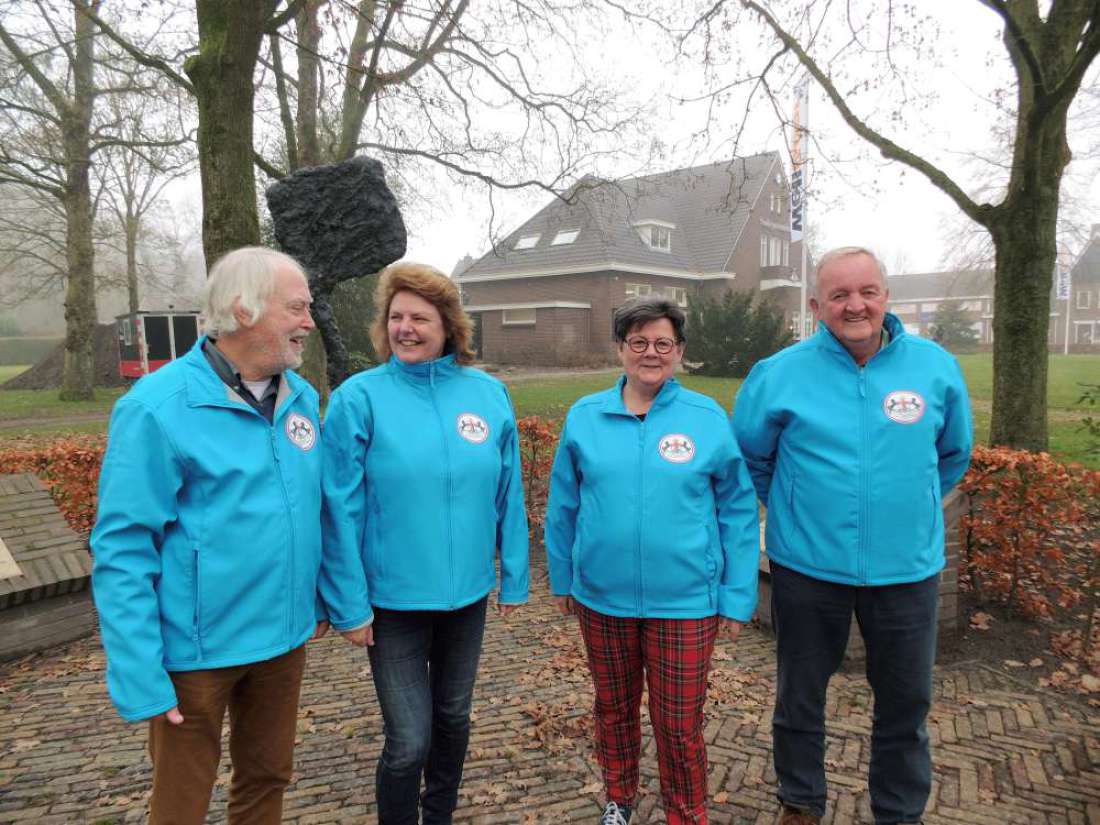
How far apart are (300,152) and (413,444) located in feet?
36.7

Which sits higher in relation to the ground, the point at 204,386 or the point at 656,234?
the point at 656,234

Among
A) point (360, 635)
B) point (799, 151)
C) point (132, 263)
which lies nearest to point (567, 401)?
point (799, 151)

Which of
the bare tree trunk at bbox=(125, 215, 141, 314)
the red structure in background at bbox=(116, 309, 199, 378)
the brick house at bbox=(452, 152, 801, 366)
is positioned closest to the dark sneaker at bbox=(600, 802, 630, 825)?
the red structure in background at bbox=(116, 309, 199, 378)

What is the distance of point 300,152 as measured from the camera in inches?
458

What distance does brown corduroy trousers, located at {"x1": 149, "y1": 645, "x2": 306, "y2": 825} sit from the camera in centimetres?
180

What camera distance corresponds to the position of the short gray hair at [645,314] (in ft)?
7.56

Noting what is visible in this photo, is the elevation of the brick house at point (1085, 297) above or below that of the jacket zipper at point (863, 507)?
above

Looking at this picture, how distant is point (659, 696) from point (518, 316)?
2722cm

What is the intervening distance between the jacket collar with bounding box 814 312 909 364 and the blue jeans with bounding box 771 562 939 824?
79 cm

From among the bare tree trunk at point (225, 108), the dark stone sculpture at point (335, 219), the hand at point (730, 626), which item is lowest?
the hand at point (730, 626)

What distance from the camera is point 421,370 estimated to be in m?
2.25

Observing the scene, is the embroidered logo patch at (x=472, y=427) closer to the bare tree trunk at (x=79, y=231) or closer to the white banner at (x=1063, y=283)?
the bare tree trunk at (x=79, y=231)

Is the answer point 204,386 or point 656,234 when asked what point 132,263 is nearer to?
point 656,234

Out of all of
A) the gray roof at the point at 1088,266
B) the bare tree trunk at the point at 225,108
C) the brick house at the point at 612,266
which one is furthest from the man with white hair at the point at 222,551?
the gray roof at the point at 1088,266
